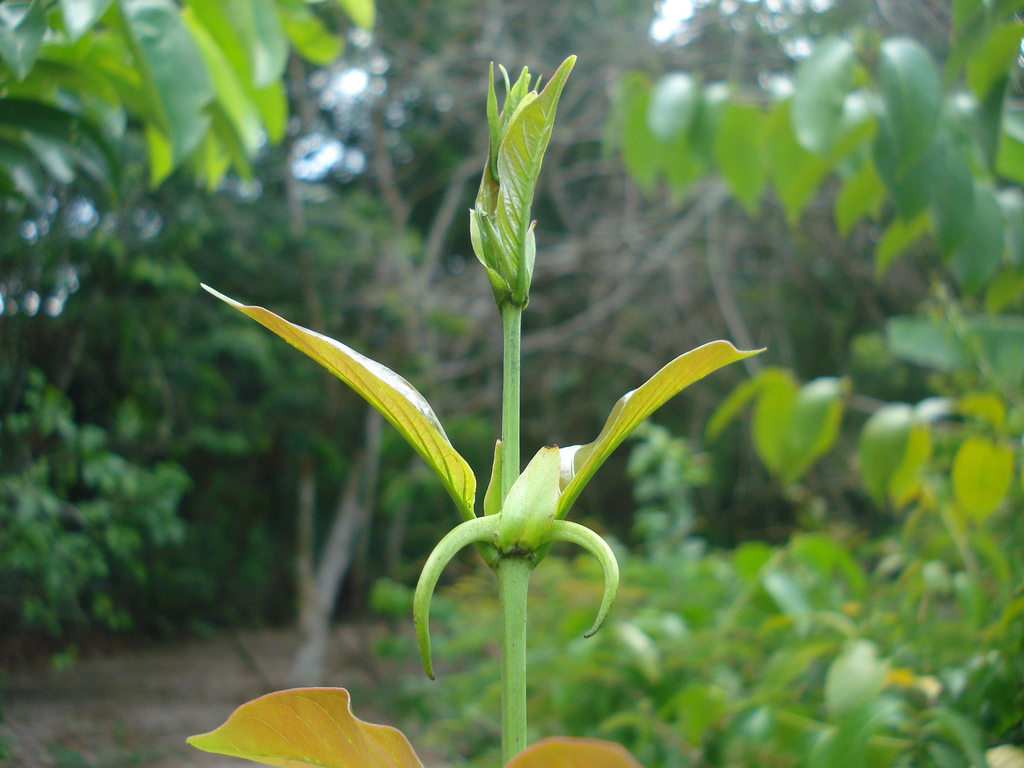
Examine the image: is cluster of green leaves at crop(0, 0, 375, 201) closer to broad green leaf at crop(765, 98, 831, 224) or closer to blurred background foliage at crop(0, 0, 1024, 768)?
blurred background foliage at crop(0, 0, 1024, 768)

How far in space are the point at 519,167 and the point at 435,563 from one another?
0.08 meters

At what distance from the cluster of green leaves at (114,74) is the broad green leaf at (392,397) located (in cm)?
25

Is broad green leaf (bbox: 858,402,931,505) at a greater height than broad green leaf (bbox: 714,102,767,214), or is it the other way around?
broad green leaf (bbox: 714,102,767,214)

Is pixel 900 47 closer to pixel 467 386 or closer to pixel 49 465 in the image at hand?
pixel 49 465

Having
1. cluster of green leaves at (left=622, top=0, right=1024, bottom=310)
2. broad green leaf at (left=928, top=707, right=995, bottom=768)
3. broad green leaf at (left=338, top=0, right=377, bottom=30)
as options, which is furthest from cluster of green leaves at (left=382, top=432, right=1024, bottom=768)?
broad green leaf at (left=338, top=0, right=377, bottom=30)

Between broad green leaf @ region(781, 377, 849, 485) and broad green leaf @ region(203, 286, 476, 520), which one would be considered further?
broad green leaf @ region(781, 377, 849, 485)

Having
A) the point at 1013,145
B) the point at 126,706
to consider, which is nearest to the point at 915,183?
the point at 1013,145

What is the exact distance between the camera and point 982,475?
41 cm

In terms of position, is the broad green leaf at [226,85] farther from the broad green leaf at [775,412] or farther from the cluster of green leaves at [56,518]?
the broad green leaf at [775,412]

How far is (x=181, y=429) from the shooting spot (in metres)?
1.84

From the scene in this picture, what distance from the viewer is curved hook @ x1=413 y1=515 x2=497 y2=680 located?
0.12m

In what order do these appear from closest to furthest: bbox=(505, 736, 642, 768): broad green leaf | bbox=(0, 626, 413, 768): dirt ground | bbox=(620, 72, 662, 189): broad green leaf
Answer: bbox=(505, 736, 642, 768): broad green leaf
bbox=(0, 626, 413, 768): dirt ground
bbox=(620, 72, 662, 189): broad green leaf

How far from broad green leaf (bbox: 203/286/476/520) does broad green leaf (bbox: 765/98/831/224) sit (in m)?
0.47

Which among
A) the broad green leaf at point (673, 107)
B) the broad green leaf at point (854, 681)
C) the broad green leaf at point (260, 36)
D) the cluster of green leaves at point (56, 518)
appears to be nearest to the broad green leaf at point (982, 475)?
the broad green leaf at point (854, 681)
